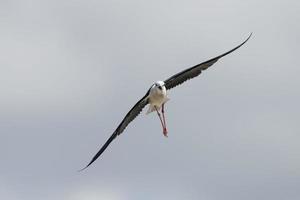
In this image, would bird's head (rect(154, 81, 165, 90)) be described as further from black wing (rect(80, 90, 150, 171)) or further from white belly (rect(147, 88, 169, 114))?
black wing (rect(80, 90, 150, 171))

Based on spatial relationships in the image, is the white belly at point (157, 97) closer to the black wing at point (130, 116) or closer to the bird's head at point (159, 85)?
the bird's head at point (159, 85)

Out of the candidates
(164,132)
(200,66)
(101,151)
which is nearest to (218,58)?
(200,66)

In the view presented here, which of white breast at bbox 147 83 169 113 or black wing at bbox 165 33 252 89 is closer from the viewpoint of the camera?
white breast at bbox 147 83 169 113

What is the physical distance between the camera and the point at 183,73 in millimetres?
47312

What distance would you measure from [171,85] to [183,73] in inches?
41.3

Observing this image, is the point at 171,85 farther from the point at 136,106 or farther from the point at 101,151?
the point at 101,151

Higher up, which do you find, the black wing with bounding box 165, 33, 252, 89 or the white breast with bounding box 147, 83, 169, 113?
the black wing with bounding box 165, 33, 252, 89

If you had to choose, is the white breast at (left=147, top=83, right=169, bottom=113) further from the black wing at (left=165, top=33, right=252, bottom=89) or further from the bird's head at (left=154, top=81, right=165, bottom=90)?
the black wing at (left=165, top=33, right=252, bottom=89)

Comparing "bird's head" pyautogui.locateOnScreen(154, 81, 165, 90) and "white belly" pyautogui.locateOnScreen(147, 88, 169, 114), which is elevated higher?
"bird's head" pyautogui.locateOnScreen(154, 81, 165, 90)

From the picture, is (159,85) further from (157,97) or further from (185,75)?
(185,75)

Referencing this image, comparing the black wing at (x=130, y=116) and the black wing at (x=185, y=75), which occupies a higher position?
the black wing at (x=185, y=75)

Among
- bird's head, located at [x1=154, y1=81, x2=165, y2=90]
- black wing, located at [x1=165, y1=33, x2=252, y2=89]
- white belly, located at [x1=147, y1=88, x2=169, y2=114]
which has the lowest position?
white belly, located at [x1=147, y1=88, x2=169, y2=114]

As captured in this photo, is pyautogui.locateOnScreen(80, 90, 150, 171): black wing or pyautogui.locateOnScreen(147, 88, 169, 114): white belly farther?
pyautogui.locateOnScreen(80, 90, 150, 171): black wing

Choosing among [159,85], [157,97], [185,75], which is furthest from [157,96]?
[185,75]
